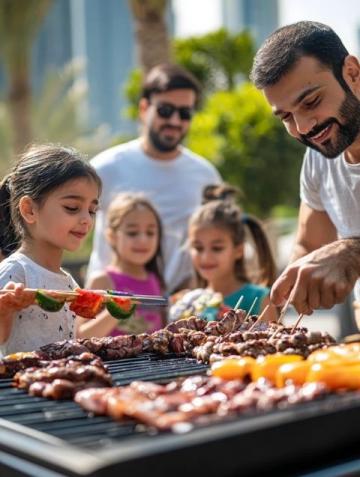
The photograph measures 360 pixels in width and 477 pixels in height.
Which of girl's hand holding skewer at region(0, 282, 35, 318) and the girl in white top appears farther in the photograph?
the girl in white top

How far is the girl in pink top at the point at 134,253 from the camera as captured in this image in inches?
227

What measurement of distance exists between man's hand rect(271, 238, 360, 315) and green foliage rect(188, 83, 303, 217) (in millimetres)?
12439

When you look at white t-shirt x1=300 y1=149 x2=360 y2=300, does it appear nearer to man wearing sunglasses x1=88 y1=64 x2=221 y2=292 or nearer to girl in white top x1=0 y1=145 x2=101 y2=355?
girl in white top x1=0 y1=145 x2=101 y2=355

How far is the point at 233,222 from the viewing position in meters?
5.82

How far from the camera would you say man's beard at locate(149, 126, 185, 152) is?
6359 mm

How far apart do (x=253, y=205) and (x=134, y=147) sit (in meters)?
9.49

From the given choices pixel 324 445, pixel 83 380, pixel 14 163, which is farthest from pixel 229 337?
pixel 14 163

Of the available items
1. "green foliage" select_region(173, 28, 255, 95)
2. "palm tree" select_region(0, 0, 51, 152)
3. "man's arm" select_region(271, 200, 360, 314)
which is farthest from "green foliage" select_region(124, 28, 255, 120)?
"man's arm" select_region(271, 200, 360, 314)

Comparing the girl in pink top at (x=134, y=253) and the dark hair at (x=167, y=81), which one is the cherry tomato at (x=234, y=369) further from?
the dark hair at (x=167, y=81)

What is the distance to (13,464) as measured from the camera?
6.09 feet

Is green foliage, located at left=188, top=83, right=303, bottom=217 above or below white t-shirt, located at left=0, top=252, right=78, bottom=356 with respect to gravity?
above

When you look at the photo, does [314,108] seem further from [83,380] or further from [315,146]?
[83,380]

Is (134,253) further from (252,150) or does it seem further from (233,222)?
(252,150)

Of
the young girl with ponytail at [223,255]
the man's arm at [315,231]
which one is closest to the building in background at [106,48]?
the young girl with ponytail at [223,255]
